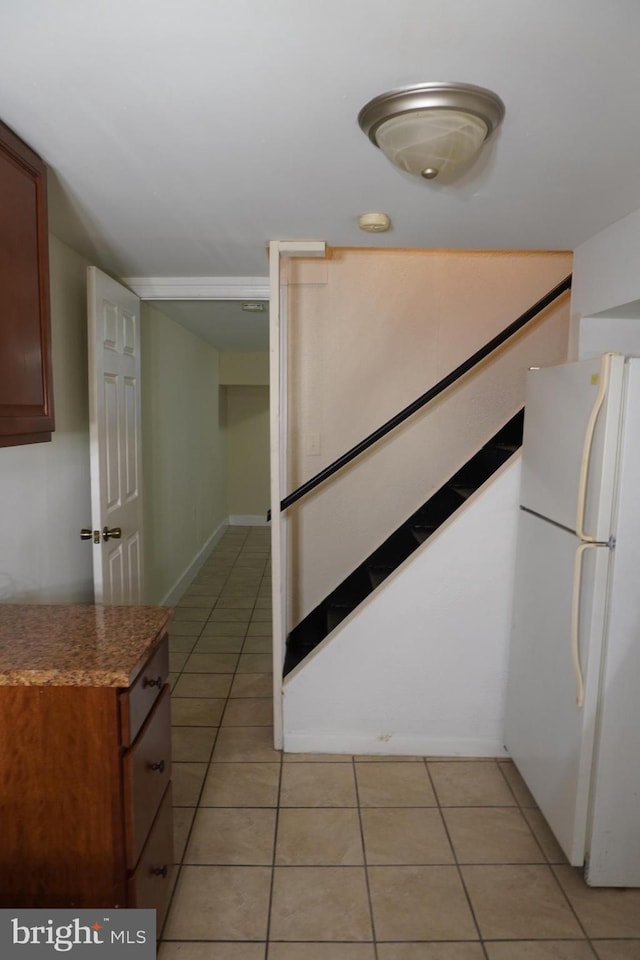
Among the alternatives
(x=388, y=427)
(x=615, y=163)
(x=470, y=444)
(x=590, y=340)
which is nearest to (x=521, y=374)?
(x=470, y=444)

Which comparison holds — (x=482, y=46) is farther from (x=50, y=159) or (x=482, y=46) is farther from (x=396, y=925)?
(x=396, y=925)

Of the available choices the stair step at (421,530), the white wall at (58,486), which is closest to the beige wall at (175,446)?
the white wall at (58,486)

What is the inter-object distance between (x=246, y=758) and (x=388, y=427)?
5.11 ft

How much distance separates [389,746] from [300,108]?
7.95 feet

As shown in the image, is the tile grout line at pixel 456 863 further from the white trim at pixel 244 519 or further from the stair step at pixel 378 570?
the white trim at pixel 244 519

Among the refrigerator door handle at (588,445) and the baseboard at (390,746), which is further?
the baseboard at (390,746)

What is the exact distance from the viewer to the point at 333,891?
1.92 metres

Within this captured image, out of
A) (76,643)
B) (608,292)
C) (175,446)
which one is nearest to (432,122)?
(608,292)

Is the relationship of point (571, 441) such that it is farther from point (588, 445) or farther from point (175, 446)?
point (175, 446)

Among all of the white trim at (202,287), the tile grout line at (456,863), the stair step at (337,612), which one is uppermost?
the white trim at (202,287)

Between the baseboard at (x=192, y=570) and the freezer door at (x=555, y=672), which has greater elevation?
the freezer door at (x=555, y=672)

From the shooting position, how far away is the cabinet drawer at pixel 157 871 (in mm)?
1505

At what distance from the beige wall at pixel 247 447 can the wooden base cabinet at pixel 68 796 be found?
→ 19.3ft

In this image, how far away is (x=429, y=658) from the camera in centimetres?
262
